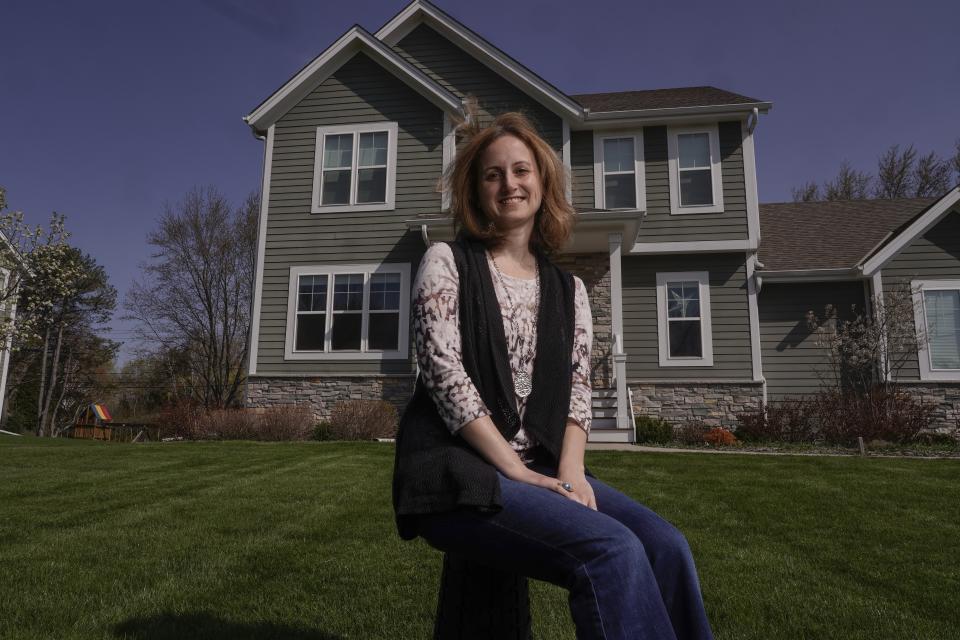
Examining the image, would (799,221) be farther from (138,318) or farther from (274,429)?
(138,318)

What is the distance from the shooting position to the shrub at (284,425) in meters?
11.7

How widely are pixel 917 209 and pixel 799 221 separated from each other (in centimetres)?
317

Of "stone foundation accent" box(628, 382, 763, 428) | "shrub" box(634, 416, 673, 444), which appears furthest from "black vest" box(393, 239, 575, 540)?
"stone foundation accent" box(628, 382, 763, 428)

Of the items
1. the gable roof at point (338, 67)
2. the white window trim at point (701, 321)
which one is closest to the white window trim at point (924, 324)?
the white window trim at point (701, 321)

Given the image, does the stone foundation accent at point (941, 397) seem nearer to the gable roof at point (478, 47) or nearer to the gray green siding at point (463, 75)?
the gable roof at point (478, 47)

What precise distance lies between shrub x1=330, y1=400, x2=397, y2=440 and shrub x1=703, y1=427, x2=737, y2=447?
569 cm

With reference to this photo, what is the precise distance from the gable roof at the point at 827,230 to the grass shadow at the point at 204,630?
1246cm

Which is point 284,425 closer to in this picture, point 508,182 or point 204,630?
point 204,630

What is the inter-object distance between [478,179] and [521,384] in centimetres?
67

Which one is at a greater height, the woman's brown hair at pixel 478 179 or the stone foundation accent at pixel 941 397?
the woman's brown hair at pixel 478 179

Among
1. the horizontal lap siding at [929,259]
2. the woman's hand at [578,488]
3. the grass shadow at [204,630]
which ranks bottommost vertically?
the grass shadow at [204,630]

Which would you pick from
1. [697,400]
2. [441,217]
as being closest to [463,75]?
[441,217]

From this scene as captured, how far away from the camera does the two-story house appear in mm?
12688

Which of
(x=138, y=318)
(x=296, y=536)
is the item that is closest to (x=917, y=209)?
(x=296, y=536)
